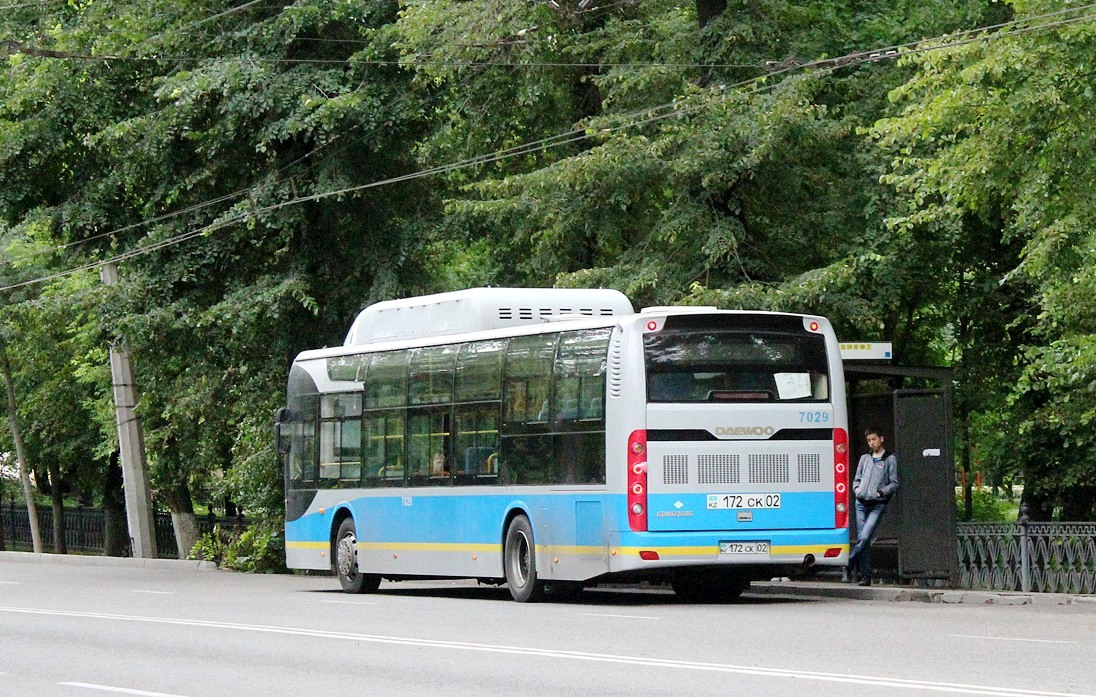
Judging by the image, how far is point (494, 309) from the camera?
22.6 meters

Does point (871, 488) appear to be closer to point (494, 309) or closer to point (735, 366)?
point (735, 366)

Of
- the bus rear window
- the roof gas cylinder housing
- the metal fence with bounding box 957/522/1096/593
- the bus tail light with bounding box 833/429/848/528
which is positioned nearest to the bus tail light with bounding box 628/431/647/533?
the bus rear window

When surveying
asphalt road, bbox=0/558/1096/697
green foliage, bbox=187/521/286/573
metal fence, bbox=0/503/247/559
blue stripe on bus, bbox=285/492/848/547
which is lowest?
metal fence, bbox=0/503/247/559

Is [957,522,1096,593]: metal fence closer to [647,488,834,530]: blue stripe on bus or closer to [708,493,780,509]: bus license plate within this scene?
[647,488,834,530]: blue stripe on bus

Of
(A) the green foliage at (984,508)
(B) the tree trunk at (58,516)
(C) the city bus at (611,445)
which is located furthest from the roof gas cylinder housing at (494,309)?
(B) the tree trunk at (58,516)

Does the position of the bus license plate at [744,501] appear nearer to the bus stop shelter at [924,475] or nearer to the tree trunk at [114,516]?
the bus stop shelter at [924,475]

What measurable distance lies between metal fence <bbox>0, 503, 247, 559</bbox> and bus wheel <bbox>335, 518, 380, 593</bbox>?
838 inches

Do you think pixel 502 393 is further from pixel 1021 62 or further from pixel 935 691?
pixel 935 691

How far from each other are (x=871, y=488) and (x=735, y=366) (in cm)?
294

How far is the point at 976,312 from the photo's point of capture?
1149 inches

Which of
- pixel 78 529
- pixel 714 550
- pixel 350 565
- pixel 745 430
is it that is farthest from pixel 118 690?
pixel 78 529

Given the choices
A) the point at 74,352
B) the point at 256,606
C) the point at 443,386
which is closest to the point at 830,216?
the point at 443,386

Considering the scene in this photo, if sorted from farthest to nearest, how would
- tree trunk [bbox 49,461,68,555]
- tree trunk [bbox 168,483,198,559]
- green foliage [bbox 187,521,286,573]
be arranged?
tree trunk [bbox 49,461,68,555], tree trunk [bbox 168,483,198,559], green foliage [bbox 187,521,286,573]

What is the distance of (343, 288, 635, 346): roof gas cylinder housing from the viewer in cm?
2261
